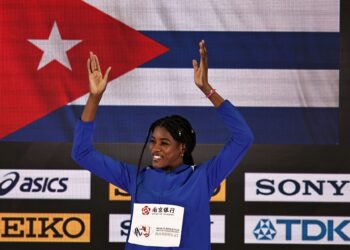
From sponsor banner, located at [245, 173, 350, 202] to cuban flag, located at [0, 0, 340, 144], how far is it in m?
0.18

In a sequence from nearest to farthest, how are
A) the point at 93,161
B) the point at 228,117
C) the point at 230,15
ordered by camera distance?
1. the point at 228,117
2. the point at 93,161
3. the point at 230,15

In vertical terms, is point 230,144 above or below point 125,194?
below

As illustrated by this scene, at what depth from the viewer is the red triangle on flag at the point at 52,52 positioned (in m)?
3.27

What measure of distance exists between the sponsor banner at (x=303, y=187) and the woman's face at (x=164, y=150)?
3.80ft

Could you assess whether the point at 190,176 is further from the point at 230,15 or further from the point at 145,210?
the point at 230,15

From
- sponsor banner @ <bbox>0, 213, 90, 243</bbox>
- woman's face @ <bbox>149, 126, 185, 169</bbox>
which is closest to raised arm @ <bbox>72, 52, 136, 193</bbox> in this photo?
woman's face @ <bbox>149, 126, 185, 169</bbox>

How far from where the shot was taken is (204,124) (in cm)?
326

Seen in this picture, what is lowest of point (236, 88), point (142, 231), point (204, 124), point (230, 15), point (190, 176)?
point (142, 231)

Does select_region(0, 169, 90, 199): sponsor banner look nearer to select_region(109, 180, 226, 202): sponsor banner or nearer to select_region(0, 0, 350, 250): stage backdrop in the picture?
select_region(0, 0, 350, 250): stage backdrop

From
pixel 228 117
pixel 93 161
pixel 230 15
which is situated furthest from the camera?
pixel 230 15

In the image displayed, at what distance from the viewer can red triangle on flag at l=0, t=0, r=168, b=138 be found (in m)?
3.27

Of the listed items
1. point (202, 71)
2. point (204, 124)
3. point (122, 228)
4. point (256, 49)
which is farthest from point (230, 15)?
point (202, 71)

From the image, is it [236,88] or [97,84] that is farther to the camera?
[236,88]

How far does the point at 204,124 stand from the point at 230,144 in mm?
1182
